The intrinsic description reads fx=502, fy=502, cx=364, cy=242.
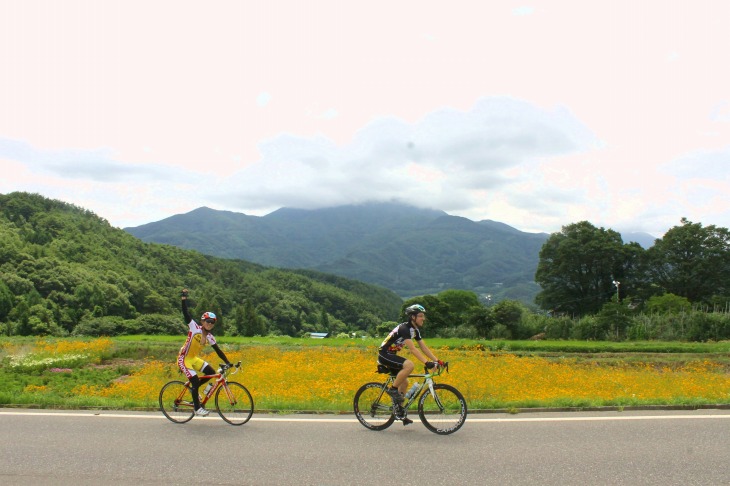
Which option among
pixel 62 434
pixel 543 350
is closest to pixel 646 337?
pixel 543 350

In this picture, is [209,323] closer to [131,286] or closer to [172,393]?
[172,393]

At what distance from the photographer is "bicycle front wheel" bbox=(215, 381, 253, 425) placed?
29.3 feet

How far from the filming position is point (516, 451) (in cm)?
704

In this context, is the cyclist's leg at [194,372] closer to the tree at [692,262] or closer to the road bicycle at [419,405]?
the road bicycle at [419,405]

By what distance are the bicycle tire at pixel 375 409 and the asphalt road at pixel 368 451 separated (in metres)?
0.20

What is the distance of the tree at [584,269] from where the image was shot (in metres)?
61.0

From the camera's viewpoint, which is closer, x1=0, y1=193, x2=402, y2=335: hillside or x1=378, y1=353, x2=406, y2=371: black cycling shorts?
x1=378, y1=353, x2=406, y2=371: black cycling shorts

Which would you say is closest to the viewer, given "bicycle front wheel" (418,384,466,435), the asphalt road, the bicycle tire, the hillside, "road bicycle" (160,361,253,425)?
the asphalt road

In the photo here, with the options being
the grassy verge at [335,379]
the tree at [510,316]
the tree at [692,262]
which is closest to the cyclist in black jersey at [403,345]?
the grassy verge at [335,379]

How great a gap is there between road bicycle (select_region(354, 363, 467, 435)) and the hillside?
155 feet

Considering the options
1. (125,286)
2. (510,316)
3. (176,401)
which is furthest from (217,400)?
(125,286)

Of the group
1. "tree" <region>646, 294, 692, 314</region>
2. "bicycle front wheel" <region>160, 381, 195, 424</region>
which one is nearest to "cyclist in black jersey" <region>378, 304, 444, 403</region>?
"bicycle front wheel" <region>160, 381, 195, 424</region>

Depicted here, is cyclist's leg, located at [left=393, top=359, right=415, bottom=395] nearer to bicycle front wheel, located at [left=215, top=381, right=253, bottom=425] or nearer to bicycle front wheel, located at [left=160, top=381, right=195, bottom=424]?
bicycle front wheel, located at [left=215, top=381, right=253, bottom=425]

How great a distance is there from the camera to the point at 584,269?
62969 millimetres
